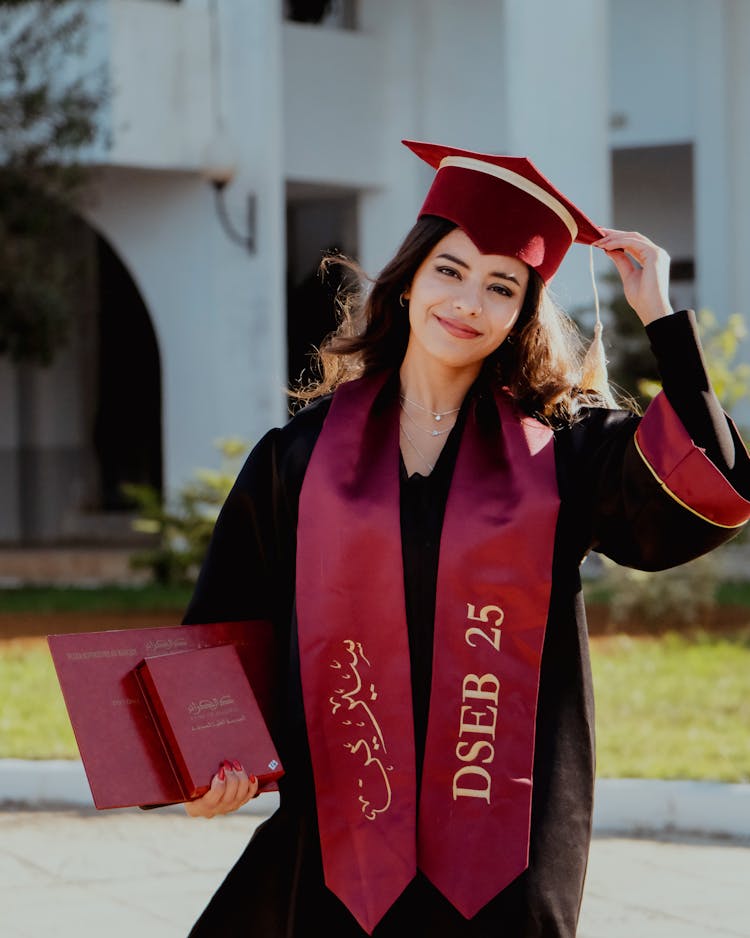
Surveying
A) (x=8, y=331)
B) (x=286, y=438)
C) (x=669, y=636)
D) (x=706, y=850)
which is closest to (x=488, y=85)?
(x=8, y=331)

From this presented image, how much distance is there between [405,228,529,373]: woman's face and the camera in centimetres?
318

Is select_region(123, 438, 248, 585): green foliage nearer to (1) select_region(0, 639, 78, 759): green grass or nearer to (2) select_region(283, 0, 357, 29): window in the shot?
(1) select_region(0, 639, 78, 759): green grass

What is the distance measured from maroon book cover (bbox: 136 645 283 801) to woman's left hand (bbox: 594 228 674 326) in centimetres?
100

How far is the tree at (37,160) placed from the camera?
1358cm

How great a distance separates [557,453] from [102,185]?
13.7m

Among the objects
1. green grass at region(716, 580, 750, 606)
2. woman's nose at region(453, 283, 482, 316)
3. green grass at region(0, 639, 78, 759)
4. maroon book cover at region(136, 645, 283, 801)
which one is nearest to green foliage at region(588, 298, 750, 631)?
green grass at region(716, 580, 750, 606)

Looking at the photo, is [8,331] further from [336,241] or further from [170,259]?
[336,241]

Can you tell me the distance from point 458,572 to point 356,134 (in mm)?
14528

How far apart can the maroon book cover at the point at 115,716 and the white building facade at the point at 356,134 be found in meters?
11.7

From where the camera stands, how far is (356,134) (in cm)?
1712

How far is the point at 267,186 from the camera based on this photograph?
15.7 metres

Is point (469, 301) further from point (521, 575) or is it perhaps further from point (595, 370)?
point (521, 575)

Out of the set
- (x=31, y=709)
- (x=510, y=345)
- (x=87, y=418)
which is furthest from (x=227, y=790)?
(x=87, y=418)

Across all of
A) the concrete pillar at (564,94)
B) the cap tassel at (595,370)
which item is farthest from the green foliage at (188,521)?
the cap tassel at (595,370)
